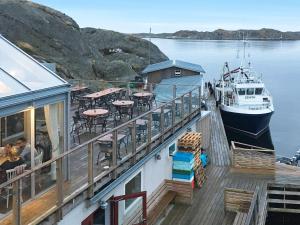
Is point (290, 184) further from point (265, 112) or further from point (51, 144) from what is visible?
point (265, 112)

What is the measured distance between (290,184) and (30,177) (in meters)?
13.0

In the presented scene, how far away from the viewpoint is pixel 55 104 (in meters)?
10.9

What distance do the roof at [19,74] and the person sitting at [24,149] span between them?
1.04 metres

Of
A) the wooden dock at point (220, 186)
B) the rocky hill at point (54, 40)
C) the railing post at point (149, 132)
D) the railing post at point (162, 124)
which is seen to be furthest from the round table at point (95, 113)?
the rocky hill at point (54, 40)

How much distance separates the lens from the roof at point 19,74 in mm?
9683

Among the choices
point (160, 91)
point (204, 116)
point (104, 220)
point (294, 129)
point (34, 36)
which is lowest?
point (294, 129)

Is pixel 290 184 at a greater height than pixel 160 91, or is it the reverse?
pixel 160 91

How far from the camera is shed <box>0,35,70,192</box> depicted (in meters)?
9.41

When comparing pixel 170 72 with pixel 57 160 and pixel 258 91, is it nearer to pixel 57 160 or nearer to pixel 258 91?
pixel 258 91

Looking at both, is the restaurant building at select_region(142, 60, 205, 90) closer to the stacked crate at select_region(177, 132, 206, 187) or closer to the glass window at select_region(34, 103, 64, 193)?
the stacked crate at select_region(177, 132, 206, 187)

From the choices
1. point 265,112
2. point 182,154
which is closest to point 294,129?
point 265,112

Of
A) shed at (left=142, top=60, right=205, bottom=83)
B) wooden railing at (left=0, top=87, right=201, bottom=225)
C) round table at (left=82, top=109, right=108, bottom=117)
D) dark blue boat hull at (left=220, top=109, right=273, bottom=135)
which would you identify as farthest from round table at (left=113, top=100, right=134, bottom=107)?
dark blue boat hull at (left=220, top=109, right=273, bottom=135)

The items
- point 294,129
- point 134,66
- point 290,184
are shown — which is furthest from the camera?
point 134,66

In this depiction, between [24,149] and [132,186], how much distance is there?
4582 millimetres
